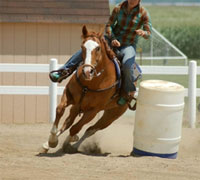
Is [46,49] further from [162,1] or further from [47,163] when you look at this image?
[162,1]

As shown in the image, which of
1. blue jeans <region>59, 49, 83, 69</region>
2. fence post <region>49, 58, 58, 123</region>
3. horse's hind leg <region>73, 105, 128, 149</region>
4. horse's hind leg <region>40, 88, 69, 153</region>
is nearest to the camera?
horse's hind leg <region>40, 88, 69, 153</region>

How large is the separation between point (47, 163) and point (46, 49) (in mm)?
6079

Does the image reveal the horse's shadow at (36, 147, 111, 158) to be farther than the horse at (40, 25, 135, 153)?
Yes

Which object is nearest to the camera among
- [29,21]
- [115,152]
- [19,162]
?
[19,162]

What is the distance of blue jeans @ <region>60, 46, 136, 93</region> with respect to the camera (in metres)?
7.90

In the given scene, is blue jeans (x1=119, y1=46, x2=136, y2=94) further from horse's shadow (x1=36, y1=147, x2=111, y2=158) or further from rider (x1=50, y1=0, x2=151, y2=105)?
horse's shadow (x1=36, y1=147, x2=111, y2=158)

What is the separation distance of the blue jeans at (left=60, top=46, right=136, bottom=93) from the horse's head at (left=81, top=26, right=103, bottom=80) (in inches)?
28.0

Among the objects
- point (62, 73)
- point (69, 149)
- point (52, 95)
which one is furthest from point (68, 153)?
point (52, 95)

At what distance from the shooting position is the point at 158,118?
7523 millimetres

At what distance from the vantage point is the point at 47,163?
658 cm

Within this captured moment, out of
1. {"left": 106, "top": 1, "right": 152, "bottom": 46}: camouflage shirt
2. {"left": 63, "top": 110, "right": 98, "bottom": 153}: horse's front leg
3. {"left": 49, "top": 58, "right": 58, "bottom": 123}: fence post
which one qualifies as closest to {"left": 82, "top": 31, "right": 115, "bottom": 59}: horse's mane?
{"left": 106, "top": 1, "right": 152, "bottom": 46}: camouflage shirt

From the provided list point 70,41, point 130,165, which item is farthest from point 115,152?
point 70,41

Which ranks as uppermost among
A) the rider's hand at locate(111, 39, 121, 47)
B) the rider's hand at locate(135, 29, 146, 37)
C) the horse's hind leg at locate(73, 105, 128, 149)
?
the rider's hand at locate(135, 29, 146, 37)

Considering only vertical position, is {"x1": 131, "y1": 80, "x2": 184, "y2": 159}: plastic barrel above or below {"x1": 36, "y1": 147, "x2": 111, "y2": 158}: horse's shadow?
above
